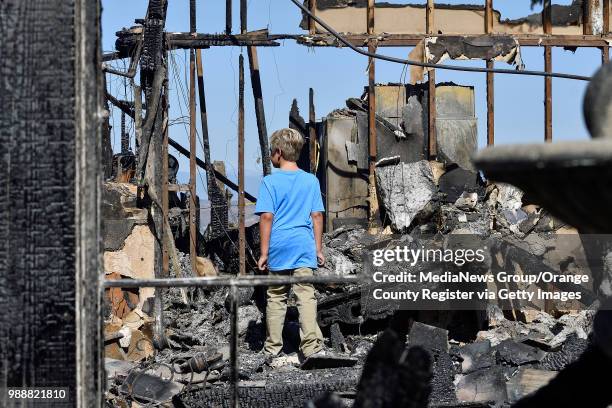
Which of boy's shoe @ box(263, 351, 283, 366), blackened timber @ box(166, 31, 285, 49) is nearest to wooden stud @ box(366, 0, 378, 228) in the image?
blackened timber @ box(166, 31, 285, 49)

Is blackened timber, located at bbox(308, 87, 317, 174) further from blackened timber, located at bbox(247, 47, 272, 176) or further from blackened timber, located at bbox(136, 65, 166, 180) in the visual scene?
blackened timber, located at bbox(136, 65, 166, 180)

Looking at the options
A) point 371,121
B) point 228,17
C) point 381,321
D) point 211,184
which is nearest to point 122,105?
point 211,184

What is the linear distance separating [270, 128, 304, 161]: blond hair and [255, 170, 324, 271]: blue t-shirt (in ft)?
0.45

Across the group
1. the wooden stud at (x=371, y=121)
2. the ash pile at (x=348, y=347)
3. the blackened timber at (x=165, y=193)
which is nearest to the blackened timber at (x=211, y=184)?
the blackened timber at (x=165, y=193)

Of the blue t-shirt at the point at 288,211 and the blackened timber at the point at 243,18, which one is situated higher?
the blackened timber at the point at 243,18

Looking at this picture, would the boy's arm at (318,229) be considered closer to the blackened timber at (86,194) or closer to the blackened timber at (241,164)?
the blackened timber at (86,194)

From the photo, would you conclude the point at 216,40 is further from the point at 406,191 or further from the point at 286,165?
the point at 286,165

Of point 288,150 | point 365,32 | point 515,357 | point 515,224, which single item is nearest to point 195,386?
point 288,150

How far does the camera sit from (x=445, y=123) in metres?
14.4

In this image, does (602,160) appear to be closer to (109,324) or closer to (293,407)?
(293,407)

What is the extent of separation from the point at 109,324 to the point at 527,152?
6.54 m

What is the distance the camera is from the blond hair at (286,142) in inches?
268

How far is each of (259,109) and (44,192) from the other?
11.0 metres

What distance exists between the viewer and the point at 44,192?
286 cm
